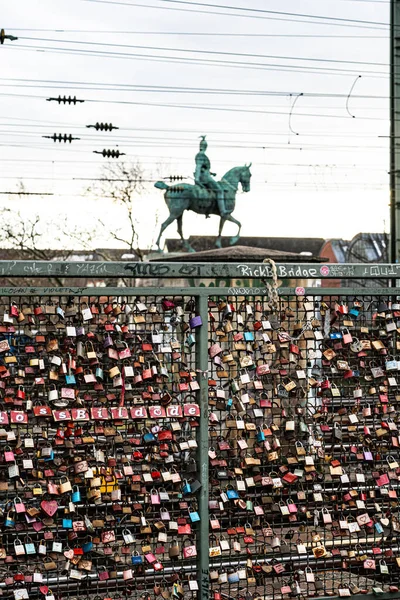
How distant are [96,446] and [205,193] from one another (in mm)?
26490

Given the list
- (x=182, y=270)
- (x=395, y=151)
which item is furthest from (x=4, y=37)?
(x=182, y=270)

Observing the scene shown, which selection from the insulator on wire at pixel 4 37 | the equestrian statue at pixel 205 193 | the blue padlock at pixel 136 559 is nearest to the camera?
the blue padlock at pixel 136 559

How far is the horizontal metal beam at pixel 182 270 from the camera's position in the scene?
4719 millimetres

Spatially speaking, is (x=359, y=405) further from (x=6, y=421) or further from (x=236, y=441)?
(x=6, y=421)

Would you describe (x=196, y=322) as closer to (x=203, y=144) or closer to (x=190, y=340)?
(x=190, y=340)

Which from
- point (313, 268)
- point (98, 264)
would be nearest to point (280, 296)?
point (313, 268)

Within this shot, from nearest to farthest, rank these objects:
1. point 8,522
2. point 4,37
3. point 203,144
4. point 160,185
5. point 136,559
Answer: point 8,522
point 136,559
point 4,37
point 160,185
point 203,144

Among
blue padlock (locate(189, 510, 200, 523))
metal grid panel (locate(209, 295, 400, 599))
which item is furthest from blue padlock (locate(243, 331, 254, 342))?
blue padlock (locate(189, 510, 200, 523))

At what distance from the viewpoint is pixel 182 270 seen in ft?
16.3

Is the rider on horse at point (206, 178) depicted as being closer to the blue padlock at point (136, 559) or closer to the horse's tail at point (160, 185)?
A: the horse's tail at point (160, 185)

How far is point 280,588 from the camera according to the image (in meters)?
5.17

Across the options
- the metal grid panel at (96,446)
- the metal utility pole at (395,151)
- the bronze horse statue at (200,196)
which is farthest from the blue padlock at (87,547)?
the bronze horse statue at (200,196)

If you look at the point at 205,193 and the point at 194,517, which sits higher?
the point at 205,193

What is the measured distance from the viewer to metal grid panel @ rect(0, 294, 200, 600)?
4723 millimetres
